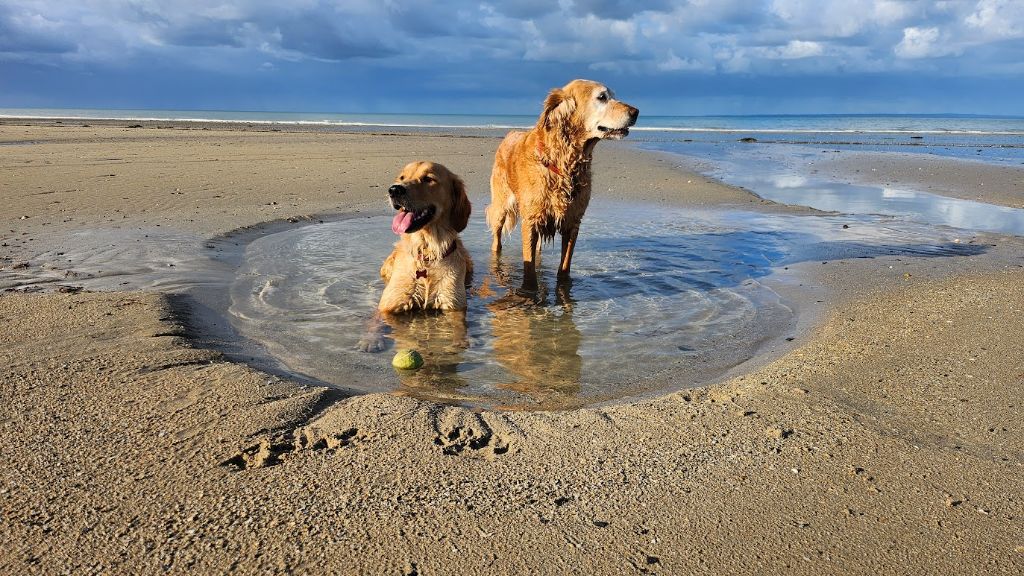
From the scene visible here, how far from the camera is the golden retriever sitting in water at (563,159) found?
20.0 feet

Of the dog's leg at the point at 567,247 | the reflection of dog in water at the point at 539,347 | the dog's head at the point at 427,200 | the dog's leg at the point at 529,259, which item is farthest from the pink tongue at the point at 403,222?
the dog's leg at the point at 567,247

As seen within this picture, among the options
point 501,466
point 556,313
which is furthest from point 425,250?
point 501,466

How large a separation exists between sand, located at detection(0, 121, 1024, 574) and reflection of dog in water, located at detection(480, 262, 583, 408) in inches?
18.8

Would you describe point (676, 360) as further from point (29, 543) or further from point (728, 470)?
point (29, 543)

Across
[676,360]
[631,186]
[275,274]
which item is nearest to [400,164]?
[631,186]

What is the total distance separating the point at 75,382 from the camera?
10.0 feet

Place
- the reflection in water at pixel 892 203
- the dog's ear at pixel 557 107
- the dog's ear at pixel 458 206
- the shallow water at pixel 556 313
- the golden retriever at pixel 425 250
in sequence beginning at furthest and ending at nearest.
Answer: the reflection in water at pixel 892 203 < the dog's ear at pixel 557 107 < the dog's ear at pixel 458 206 < the golden retriever at pixel 425 250 < the shallow water at pixel 556 313

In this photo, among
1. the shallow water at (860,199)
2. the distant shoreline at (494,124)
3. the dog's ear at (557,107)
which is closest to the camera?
the dog's ear at (557,107)

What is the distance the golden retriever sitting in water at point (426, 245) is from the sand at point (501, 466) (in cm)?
165

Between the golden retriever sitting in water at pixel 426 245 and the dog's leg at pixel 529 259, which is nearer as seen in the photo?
the golden retriever sitting in water at pixel 426 245

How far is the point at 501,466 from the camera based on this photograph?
2520 millimetres

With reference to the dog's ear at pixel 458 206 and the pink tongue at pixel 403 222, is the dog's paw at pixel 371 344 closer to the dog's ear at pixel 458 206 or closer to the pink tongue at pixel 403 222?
the pink tongue at pixel 403 222

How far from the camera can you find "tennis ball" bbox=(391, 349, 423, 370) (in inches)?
151

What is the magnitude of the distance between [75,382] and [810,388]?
3596mm
